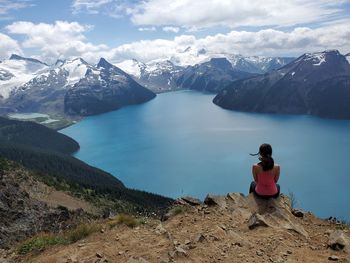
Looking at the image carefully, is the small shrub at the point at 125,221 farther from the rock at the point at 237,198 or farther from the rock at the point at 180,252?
the rock at the point at 237,198

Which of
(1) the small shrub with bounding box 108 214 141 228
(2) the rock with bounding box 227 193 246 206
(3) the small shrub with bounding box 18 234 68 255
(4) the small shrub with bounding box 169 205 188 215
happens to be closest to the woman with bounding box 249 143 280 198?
(2) the rock with bounding box 227 193 246 206

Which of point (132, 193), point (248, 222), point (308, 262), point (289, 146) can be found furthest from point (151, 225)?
point (289, 146)

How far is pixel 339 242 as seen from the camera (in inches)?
517

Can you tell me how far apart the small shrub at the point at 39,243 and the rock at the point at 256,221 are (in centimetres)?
656

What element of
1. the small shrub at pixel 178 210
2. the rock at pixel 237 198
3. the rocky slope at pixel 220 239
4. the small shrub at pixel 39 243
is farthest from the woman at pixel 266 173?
the small shrub at pixel 39 243

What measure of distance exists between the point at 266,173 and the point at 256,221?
7.24ft

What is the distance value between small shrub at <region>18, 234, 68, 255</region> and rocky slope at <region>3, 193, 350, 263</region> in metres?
0.42

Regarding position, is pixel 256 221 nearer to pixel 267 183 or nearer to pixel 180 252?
pixel 267 183

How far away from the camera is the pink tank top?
16203 mm

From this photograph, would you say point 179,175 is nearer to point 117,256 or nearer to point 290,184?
point 290,184

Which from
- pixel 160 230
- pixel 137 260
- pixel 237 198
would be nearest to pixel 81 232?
pixel 160 230

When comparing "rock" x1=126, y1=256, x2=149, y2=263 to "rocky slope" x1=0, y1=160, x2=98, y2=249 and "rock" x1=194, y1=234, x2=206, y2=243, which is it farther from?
"rocky slope" x1=0, y1=160, x2=98, y2=249

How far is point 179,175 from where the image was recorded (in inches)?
6127

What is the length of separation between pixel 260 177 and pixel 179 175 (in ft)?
460
